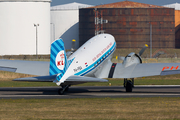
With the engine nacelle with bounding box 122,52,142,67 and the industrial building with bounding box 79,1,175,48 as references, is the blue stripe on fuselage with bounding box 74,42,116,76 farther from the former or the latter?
the industrial building with bounding box 79,1,175,48

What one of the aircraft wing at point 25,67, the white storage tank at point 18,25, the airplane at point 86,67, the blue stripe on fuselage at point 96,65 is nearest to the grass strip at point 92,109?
the airplane at point 86,67

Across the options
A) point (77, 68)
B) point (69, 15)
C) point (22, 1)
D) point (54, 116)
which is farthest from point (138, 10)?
point (54, 116)

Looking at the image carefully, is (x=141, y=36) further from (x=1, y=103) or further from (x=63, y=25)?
(x=1, y=103)

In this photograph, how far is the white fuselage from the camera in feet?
89.5

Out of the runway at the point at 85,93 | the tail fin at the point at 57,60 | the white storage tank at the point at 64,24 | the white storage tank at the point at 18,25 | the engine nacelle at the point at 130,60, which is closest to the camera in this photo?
the tail fin at the point at 57,60

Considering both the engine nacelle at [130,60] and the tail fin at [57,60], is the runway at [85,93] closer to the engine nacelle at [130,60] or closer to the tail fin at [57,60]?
the tail fin at [57,60]

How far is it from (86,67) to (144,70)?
524 centimetres

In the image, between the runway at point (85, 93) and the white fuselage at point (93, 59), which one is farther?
the white fuselage at point (93, 59)

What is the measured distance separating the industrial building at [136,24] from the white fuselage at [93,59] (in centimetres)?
8153

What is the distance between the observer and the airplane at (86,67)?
992 inches

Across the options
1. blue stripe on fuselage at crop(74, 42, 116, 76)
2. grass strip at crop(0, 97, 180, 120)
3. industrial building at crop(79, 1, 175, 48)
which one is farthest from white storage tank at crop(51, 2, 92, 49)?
grass strip at crop(0, 97, 180, 120)

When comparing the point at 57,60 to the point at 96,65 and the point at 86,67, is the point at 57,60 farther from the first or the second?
the point at 96,65

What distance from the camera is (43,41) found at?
108125 millimetres

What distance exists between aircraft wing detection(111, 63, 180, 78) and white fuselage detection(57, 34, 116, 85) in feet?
4.50
